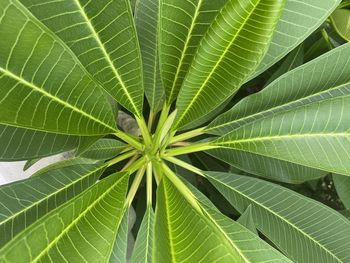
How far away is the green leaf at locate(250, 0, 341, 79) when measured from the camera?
559 millimetres

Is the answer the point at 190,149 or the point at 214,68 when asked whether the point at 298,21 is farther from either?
the point at 190,149

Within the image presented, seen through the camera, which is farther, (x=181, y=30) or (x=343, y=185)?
(x=343, y=185)

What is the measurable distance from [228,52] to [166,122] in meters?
0.22

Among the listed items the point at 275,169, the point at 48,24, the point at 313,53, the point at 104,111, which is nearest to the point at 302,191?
the point at 313,53

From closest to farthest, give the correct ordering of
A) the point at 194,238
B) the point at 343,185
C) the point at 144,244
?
1. the point at 194,238
2. the point at 144,244
3. the point at 343,185

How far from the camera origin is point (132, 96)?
2.06 ft

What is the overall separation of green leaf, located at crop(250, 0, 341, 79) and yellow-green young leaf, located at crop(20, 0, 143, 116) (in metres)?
0.18

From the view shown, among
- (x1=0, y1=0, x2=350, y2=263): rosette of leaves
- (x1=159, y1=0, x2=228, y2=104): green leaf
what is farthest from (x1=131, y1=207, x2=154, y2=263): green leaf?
(x1=159, y1=0, x2=228, y2=104): green leaf

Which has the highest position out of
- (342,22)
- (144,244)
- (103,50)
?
(342,22)

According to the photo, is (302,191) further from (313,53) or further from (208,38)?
(208,38)

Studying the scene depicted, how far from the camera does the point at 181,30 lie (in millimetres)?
590

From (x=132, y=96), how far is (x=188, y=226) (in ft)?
0.70

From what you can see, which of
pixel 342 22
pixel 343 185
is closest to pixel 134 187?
pixel 343 185

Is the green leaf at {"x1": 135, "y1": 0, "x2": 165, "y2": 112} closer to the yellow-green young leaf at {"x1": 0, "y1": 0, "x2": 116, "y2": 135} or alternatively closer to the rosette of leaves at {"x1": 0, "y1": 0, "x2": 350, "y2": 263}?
the rosette of leaves at {"x1": 0, "y1": 0, "x2": 350, "y2": 263}
